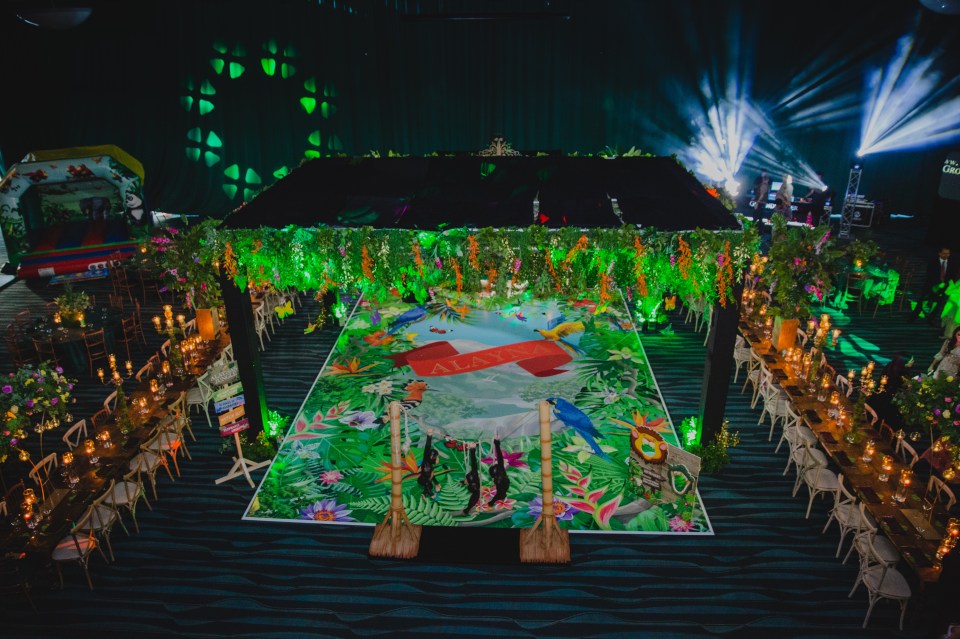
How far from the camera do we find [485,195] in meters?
7.50

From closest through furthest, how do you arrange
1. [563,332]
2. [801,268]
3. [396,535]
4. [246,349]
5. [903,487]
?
[903,487]
[396,535]
[246,349]
[801,268]
[563,332]

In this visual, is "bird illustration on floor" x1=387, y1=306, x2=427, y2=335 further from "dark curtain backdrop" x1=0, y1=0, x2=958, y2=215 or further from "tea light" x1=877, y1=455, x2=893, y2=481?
"dark curtain backdrop" x1=0, y1=0, x2=958, y2=215

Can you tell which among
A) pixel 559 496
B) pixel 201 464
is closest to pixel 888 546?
pixel 559 496

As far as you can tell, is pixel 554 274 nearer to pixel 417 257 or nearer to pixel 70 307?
pixel 417 257

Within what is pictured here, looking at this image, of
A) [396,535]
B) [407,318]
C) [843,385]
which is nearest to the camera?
[396,535]

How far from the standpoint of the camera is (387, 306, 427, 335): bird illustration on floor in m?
10.7

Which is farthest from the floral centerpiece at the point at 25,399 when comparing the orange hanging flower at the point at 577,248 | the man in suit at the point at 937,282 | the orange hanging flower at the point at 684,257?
the man in suit at the point at 937,282

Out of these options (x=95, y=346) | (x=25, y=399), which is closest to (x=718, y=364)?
(x=25, y=399)

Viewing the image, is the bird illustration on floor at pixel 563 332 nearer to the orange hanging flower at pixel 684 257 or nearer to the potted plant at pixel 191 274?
the orange hanging flower at pixel 684 257

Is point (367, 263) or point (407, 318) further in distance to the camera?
point (407, 318)

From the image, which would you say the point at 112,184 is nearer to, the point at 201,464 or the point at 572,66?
the point at 201,464

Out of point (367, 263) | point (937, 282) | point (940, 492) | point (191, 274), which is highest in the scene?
point (367, 263)

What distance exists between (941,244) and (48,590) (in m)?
16.5

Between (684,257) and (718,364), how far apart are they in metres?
1.53
